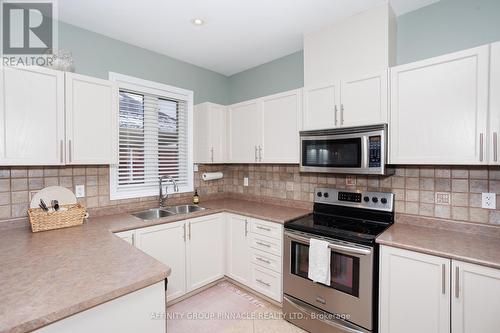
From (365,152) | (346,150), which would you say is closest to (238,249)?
(346,150)

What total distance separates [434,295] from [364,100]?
4.76ft

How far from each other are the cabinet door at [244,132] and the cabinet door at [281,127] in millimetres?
101

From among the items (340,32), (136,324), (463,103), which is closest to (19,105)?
(136,324)

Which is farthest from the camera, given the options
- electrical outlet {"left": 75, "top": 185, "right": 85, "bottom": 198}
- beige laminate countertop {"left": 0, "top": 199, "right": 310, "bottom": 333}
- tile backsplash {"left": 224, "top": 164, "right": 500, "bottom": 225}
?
electrical outlet {"left": 75, "top": 185, "right": 85, "bottom": 198}

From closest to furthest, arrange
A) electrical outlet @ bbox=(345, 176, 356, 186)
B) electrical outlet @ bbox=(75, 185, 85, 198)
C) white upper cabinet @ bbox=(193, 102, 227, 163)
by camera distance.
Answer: electrical outlet @ bbox=(75, 185, 85, 198) → electrical outlet @ bbox=(345, 176, 356, 186) → white upper cabinet @ bbox=(193, 102, 227, 163)

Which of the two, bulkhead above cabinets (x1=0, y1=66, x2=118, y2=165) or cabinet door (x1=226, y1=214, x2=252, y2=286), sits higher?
bulkhead above cabinets (x1=0, y1=66, x2=118, y2=165)

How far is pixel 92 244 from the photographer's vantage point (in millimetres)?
1581

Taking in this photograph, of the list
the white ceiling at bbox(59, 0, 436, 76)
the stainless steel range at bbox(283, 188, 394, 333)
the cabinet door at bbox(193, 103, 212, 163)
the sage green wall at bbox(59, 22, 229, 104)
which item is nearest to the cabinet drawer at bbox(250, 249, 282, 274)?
the stainless steel range at bbox(283, 188, 394, 333)

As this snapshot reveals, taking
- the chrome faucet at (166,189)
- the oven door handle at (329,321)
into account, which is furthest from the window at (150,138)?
the oven door handle at (329,321)

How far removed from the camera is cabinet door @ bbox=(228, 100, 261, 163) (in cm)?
282

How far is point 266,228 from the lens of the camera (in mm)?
2395

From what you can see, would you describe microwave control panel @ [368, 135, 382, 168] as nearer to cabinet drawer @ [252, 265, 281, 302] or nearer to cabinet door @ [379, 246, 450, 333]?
cabinet door @ [379, 246, 450, 333]

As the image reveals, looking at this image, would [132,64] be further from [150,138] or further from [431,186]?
[431,186]

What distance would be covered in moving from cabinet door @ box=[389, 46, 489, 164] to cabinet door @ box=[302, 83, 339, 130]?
457 millimetres
